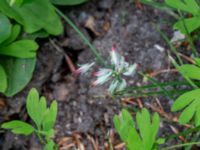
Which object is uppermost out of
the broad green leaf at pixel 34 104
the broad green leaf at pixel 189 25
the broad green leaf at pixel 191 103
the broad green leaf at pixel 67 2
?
the broad green leaf at pixel 67 2

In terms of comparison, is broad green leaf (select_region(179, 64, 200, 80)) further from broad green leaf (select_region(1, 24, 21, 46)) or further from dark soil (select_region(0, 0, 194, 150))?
broad green leaf (select_region(1, 24, 21, 46))

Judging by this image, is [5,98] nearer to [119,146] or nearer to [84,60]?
[84,60]

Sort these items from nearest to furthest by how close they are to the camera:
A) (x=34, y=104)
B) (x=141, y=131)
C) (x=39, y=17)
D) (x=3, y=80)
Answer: (x=141, y=131), (x=34, y=104), (x=3, y=80), (x=39, y=17)

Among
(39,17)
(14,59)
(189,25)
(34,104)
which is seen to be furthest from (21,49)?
(189,25)

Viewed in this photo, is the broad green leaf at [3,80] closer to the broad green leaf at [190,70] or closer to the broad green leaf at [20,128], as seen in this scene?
the broad green leaf at [20,128]

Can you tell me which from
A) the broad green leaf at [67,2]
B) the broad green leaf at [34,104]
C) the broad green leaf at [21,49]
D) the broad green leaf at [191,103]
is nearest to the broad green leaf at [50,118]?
the broad green leaf at [34,104]

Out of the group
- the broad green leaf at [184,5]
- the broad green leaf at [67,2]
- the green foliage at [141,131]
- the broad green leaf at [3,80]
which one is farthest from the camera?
the broad green leaf at [67,2]

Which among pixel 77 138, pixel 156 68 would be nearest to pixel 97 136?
pixel 77 138

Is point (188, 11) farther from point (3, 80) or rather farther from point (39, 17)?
point (3, 80)

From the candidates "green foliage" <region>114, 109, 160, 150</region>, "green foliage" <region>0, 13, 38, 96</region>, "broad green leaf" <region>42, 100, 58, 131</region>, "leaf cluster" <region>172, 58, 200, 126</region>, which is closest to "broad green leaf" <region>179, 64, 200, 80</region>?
"leaf cluster" <region>172, 58, 200, 126</region>
